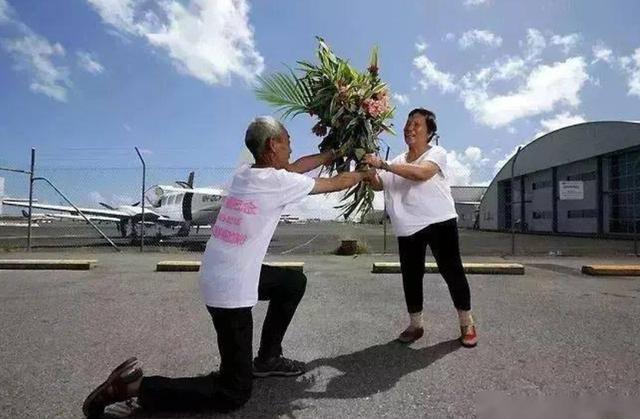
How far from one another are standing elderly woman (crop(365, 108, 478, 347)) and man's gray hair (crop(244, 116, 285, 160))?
0.92 metres

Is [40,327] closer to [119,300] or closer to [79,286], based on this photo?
[119,300]

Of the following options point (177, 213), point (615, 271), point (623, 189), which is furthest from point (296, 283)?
point (623, 189)

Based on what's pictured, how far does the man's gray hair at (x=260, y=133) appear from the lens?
243cm

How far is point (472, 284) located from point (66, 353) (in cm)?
496

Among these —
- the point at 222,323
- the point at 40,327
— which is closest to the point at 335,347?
the point at 222,323

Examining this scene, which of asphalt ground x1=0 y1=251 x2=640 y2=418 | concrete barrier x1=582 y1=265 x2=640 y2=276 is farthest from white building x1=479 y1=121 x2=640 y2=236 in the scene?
asphalt ground x1=0 y1=251 x2=640 y2=418

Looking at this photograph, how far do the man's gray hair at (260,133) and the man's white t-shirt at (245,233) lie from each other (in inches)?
5.0

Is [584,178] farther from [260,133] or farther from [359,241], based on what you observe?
[260,133]

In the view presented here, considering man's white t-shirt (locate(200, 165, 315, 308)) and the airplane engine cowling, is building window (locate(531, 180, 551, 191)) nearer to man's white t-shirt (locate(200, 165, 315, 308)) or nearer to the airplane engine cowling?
the airplane engine cowling

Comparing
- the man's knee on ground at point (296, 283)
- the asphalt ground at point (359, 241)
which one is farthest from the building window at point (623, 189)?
the man's knee on ground at point (296, 283)

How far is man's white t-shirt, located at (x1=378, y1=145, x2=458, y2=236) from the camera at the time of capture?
3221mm

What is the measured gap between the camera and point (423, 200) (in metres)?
3.23

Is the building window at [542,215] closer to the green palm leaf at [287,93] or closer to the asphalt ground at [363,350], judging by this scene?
the asphalt ground at [363,350]

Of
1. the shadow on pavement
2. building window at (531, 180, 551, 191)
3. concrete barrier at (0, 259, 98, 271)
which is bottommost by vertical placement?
the shadow on pavement
